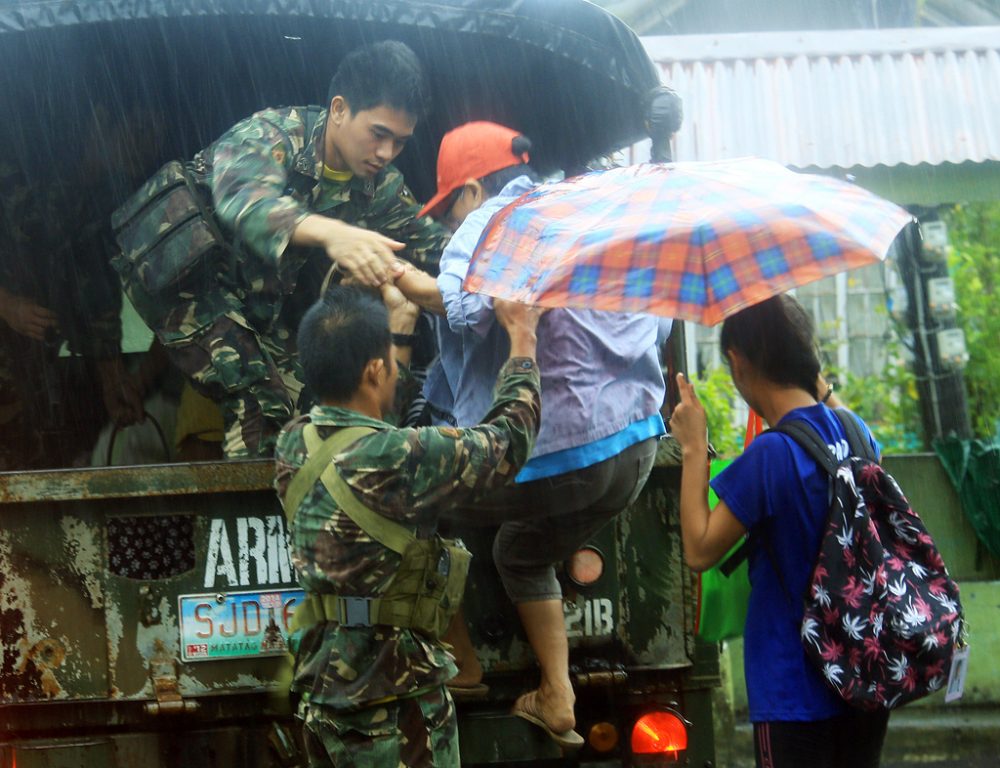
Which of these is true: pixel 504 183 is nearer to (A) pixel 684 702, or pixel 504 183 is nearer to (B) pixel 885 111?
(A) pixel 684 702

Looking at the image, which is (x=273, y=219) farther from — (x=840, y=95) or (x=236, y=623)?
(x=840, y=95)

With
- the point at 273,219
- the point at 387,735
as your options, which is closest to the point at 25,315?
the point at 273,219

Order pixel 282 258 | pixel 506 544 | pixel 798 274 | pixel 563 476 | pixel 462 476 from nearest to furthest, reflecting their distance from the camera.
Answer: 1. pixel 798 274
2. pixel 462 476
3. pixel 563 476
4. pixel 506 544
5. pixel 282 258

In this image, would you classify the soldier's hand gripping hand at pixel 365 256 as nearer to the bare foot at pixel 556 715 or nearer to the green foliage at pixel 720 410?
the bare foot at pixel 556 715

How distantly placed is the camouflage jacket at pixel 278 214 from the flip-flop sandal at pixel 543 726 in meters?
1.30

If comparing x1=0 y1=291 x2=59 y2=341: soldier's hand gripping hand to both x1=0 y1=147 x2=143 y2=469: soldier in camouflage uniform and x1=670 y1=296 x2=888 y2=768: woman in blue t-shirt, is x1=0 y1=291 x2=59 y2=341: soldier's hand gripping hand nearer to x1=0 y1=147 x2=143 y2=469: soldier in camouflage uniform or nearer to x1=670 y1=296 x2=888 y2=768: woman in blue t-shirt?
x1=0 y1=147 x2=143 y2=469: soldier in camouflage uniform

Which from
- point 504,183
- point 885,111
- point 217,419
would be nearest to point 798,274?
point 504,183

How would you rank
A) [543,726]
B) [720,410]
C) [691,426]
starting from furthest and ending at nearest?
[720,410]
[543,726]
[691,426]

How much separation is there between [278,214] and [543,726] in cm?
147

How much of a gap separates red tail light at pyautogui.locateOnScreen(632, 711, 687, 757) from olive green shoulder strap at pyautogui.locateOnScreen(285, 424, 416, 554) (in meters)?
1.04

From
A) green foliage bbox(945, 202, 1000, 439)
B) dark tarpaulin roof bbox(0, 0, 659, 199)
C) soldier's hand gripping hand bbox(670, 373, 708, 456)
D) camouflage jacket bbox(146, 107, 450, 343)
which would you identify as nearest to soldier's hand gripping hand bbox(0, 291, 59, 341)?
dark tarpaulin roof bbox(0, 0, 659, 199)

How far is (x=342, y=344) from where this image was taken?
2.89 metres

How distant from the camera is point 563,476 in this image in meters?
3.20

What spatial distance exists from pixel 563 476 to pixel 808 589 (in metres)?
0.68
